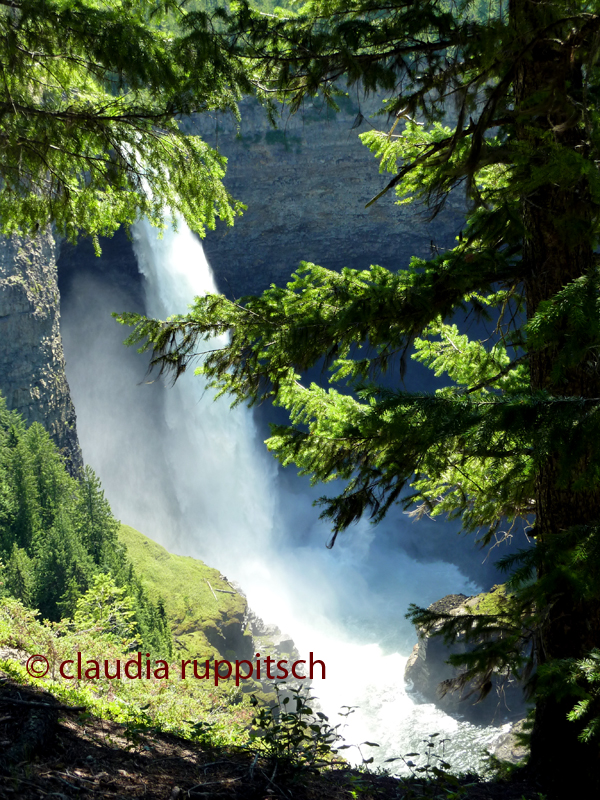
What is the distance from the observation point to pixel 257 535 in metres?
26.0

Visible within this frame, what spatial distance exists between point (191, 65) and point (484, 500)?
329cm

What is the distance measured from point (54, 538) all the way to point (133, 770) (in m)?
13.4

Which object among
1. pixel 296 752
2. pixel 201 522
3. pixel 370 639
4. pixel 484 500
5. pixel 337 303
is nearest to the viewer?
pixel 296 752

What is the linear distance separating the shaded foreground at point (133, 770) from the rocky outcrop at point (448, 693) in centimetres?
1184

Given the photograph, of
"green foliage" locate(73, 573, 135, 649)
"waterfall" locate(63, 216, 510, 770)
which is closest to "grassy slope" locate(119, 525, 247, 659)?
"green foliage" locate(73, 573, 135, 649)

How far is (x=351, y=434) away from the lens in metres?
3.28

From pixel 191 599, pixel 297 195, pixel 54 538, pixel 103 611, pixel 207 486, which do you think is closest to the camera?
pixel 103 611

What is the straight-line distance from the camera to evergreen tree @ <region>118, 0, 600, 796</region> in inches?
94.0

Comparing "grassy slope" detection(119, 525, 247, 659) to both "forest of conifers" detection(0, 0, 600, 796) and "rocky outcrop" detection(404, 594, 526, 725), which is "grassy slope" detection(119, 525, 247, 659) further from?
"forest of conifers" detection(0, 0, 600, 796)

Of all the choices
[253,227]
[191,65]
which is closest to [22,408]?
[253,227]

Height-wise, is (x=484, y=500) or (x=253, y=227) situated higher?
(x=253, y=227)

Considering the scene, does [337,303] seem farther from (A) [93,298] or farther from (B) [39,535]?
(A) [93,298]

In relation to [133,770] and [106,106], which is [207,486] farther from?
[133,770]

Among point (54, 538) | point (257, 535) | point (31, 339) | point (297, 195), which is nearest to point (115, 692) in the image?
point (54, 538)
